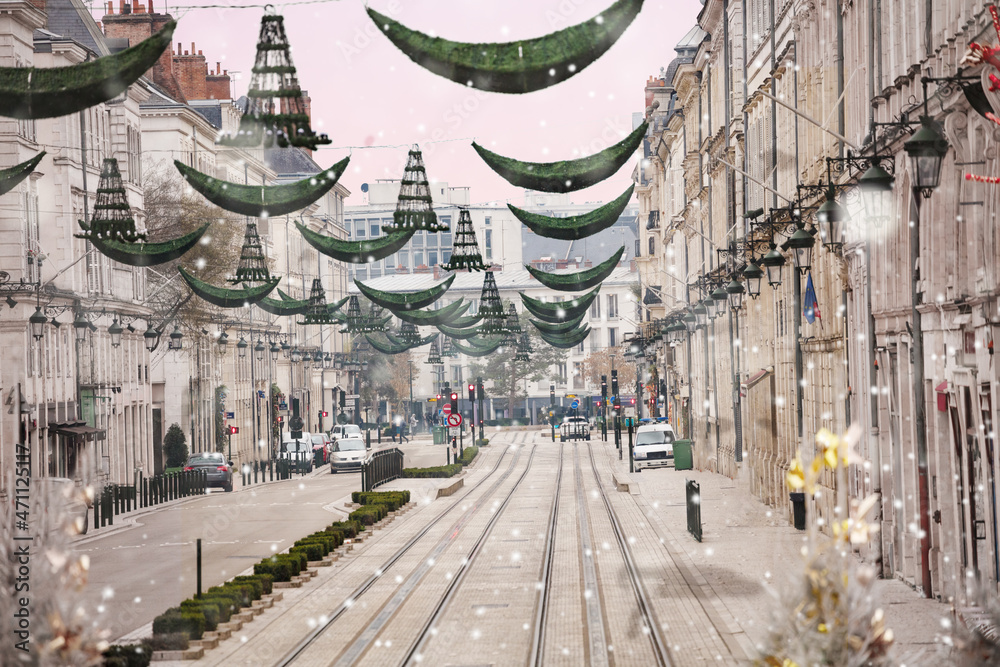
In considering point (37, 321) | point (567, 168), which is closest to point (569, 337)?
point (37, 321)

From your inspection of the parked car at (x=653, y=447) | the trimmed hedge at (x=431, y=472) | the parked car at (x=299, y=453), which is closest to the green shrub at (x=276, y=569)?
the trimmed hedge at (x=431, y=472)

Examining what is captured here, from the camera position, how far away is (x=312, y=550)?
24.9 meters

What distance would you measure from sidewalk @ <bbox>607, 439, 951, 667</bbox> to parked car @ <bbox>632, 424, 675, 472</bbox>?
8.21 m

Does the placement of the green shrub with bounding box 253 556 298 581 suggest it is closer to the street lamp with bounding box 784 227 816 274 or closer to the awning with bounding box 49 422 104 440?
the street lamp with bounding box 784 227 816 274

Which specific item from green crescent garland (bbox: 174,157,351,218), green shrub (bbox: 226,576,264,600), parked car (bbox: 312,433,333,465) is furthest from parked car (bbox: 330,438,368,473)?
green crescent garland (bbox: 174,157,351,218)

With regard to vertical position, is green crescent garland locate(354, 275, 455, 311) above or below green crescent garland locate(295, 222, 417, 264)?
below

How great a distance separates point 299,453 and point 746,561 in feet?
126

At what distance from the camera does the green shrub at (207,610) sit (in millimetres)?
17367

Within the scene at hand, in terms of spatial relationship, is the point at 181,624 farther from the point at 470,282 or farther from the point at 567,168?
the point at 470,282

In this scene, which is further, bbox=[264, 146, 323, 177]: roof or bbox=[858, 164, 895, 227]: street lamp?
bbox=[264, 146, 323, 177]: roof

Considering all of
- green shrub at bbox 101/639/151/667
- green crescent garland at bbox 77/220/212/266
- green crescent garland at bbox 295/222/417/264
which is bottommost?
green shrub at bbox 101/639/151/667

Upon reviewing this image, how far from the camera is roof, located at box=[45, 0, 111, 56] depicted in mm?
46000

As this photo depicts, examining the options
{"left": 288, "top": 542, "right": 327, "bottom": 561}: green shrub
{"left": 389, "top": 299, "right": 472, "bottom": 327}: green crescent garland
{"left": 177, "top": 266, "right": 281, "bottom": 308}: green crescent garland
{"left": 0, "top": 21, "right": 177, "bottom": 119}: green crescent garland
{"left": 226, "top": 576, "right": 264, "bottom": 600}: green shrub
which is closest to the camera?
{"left": 0, "top": 21, "right": 177, "bottom": 119}: green crescent garland

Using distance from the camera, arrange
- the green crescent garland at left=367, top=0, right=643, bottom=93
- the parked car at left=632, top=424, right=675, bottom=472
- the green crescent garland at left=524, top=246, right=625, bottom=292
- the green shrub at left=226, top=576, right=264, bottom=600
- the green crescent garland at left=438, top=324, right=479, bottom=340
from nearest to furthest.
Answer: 1. the green crescent garland at left=367, top=0, right=643, bottom=93
2. the green shrub at left=226, top=576, right=264, bottom=600
3. the green crescent garland at left=524, top=246, right=625, bottom=292
4. the green crescent garland at left=438, top=324, right=479, bottom=340
5. the parked car at left=632, top=424, right=675, bottom=472
